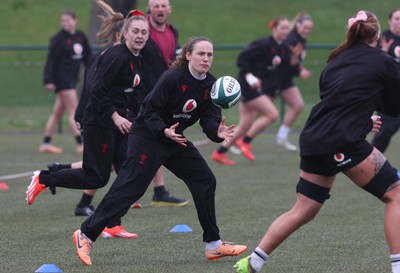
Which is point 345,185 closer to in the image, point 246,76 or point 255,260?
point 246,76

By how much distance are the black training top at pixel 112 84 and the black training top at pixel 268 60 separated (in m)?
6.12

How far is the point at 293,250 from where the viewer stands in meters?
7.65

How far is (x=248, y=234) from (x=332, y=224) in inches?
36.2

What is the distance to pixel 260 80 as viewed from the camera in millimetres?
15016

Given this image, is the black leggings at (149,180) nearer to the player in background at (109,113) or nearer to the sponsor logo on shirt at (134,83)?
the player in background at (109,113)

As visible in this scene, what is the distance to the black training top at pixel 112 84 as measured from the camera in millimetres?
8125

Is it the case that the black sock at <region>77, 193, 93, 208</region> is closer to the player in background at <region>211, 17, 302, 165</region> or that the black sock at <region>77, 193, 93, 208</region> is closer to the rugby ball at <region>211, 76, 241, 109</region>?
the rugby ball at <region>211, 76, 241, 109</region>

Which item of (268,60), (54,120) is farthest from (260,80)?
(54,120)

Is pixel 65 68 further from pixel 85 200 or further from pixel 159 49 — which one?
pixel 85 200

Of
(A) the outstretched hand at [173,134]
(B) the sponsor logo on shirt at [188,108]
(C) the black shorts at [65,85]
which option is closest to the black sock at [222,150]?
(C) the black shorts at [65,85]

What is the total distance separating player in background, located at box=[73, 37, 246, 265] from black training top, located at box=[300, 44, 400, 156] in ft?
3.30

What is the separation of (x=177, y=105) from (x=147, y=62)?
2.47 metres

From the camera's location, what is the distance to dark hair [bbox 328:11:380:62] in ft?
20.9

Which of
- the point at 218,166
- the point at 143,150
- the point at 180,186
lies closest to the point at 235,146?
the point at 218,166
